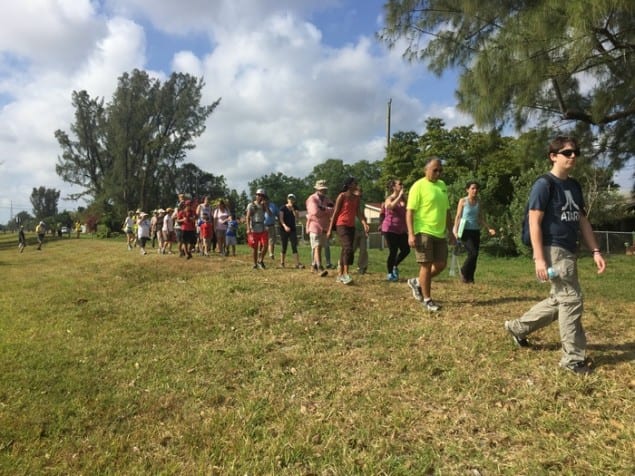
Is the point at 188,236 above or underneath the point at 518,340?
above

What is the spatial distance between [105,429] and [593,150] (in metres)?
11.4

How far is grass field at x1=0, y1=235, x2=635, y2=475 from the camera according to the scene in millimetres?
3119

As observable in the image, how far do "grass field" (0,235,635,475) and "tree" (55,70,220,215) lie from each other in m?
42.6

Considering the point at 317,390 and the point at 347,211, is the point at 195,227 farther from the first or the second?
the point at 317,390

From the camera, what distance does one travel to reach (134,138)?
155ft

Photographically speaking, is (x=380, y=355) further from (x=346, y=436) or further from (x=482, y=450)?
(x=482, y=450)

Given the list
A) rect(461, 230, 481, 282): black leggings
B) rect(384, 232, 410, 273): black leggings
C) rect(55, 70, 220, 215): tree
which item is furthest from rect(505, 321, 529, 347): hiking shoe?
rect(55, 70, 220, 215): tree

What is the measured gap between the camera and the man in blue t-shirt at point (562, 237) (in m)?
3.57

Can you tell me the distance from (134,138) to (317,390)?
47.8 m

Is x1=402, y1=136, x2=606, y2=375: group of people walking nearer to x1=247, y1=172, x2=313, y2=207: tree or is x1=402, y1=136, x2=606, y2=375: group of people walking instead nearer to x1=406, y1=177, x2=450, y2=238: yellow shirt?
x1=406, y1=177, x2=450, y2=238: yellow shirt

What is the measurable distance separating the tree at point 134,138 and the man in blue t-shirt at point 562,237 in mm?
45890

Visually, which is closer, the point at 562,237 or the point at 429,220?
the point at 562,237

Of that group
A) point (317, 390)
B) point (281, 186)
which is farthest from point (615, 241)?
point (281, 186)

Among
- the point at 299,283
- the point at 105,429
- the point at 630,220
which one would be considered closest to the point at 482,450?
the point at 105,429
